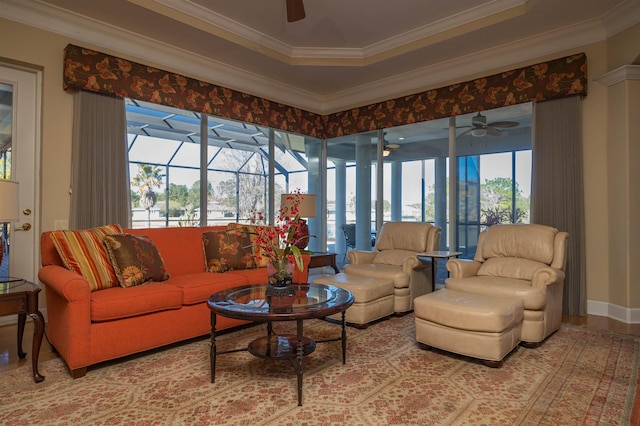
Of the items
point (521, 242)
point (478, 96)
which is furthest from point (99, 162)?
point (478, 96)

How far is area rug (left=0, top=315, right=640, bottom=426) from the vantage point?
196 cm

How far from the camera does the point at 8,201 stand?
254 cm

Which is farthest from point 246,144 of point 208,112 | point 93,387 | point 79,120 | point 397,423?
point 397,423

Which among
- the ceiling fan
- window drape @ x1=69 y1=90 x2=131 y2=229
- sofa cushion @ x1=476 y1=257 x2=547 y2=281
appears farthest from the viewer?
the ceiling fan

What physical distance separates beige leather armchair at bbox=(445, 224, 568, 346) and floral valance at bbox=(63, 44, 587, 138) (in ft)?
5.40

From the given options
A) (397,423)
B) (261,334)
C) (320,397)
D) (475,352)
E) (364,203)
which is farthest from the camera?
(364,203)

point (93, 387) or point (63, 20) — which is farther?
point (63, 20)

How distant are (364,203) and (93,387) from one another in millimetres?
4589

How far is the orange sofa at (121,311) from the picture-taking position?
2.42 metres

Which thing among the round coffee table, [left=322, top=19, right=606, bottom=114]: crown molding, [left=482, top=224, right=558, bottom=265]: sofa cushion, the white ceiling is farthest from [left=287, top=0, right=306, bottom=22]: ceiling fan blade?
[left=482, top=224, right=558, bottom=265]: sofa cushion

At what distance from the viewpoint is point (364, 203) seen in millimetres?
6207

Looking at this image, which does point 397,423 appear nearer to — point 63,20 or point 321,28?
point 321,28

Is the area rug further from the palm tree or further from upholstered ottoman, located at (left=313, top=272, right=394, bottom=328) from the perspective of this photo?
the palm tree

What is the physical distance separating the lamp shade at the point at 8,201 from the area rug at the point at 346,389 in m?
1.02
